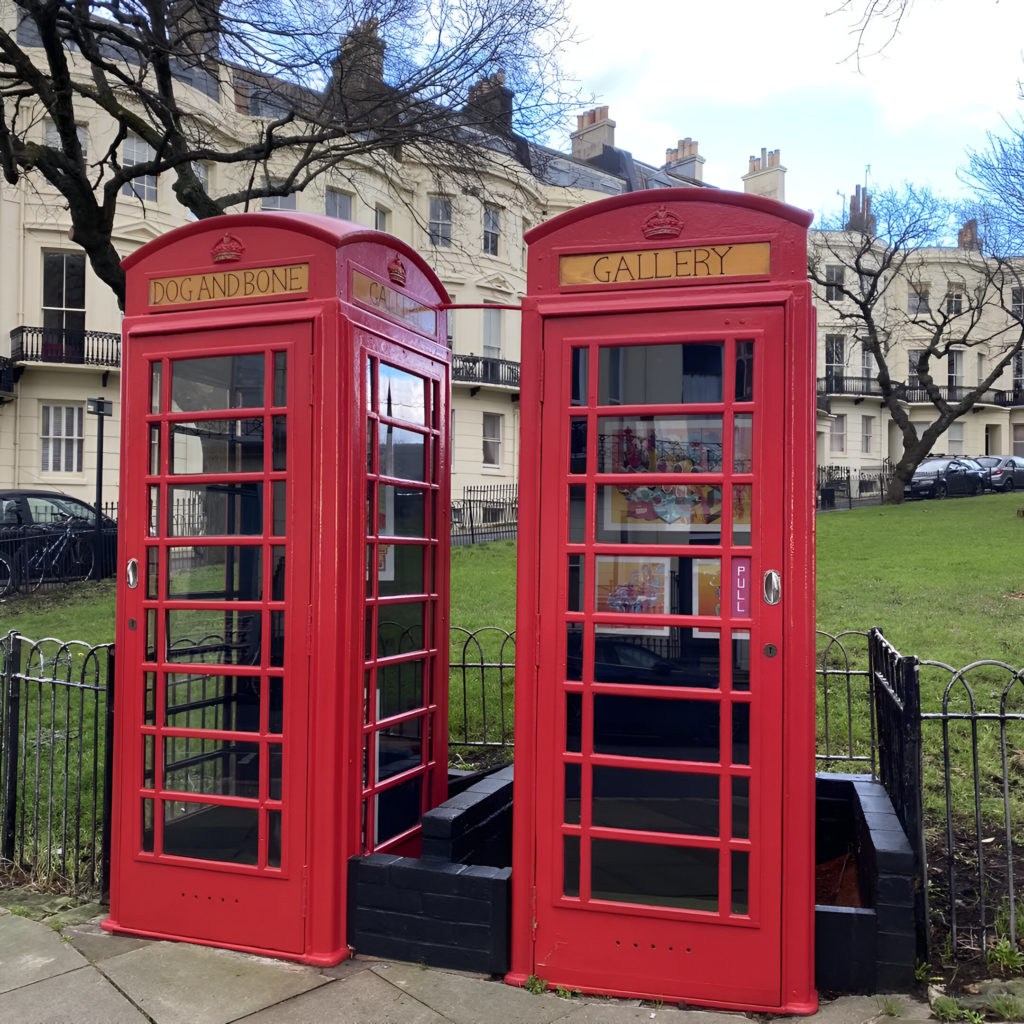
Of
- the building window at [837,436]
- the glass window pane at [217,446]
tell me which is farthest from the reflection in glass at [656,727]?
the building window at [837,436]

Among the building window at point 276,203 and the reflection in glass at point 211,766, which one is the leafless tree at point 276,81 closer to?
the reflection in glass at point 211,766

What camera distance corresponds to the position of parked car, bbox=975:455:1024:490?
1298 inches

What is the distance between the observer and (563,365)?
12.2 ft

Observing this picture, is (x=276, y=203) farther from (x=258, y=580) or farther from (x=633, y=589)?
(x=633, y=589)

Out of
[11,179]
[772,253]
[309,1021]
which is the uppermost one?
[11,179]

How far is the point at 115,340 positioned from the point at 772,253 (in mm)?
22649

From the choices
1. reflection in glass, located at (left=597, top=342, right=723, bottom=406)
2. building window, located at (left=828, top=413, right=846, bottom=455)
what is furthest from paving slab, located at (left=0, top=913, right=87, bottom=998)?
building window, located at (left=828, top=413, right=846, bottom=455)

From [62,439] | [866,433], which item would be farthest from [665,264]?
[866,433]

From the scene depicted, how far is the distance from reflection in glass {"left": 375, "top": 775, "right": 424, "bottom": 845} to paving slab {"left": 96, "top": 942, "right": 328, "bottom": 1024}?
2.33ft

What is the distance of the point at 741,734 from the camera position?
3.52 metres

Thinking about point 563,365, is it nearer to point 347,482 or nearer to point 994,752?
point 347,482

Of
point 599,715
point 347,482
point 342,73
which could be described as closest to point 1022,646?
point 599,715

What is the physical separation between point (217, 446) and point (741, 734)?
8.00 feet

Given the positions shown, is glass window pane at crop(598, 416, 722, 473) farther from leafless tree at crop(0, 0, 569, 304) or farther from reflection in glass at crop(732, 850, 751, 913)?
leafless tree at crop(0, 0, 569, 304)
